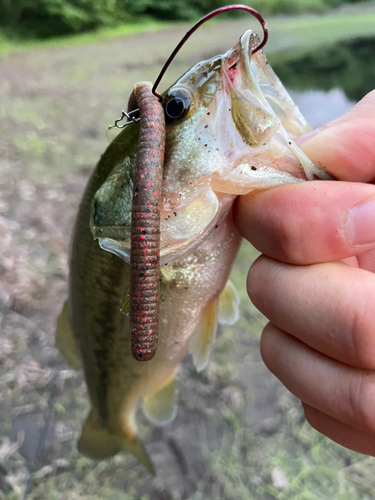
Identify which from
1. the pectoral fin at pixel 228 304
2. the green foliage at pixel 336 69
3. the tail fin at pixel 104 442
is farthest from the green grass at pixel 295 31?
the pectoral fin at pixel 228 304

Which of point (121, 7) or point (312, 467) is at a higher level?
point (121, 7)

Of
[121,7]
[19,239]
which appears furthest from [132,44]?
[19,239]

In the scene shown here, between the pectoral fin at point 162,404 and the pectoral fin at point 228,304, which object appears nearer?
the pectoral fin at point 228,304

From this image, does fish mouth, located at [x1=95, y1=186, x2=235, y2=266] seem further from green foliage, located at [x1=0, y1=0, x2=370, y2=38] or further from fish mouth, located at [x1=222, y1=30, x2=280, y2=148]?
green foliage, located at [x1=0, y1=0, x2=370, y2=38]

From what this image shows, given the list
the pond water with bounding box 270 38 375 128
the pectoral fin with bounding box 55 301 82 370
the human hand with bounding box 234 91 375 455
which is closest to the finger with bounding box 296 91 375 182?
the human hand with bounding box 234 91 375 455

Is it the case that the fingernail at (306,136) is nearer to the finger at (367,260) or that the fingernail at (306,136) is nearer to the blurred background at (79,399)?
the finger at (367,260)

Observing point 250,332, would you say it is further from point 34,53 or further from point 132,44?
point 132,44
